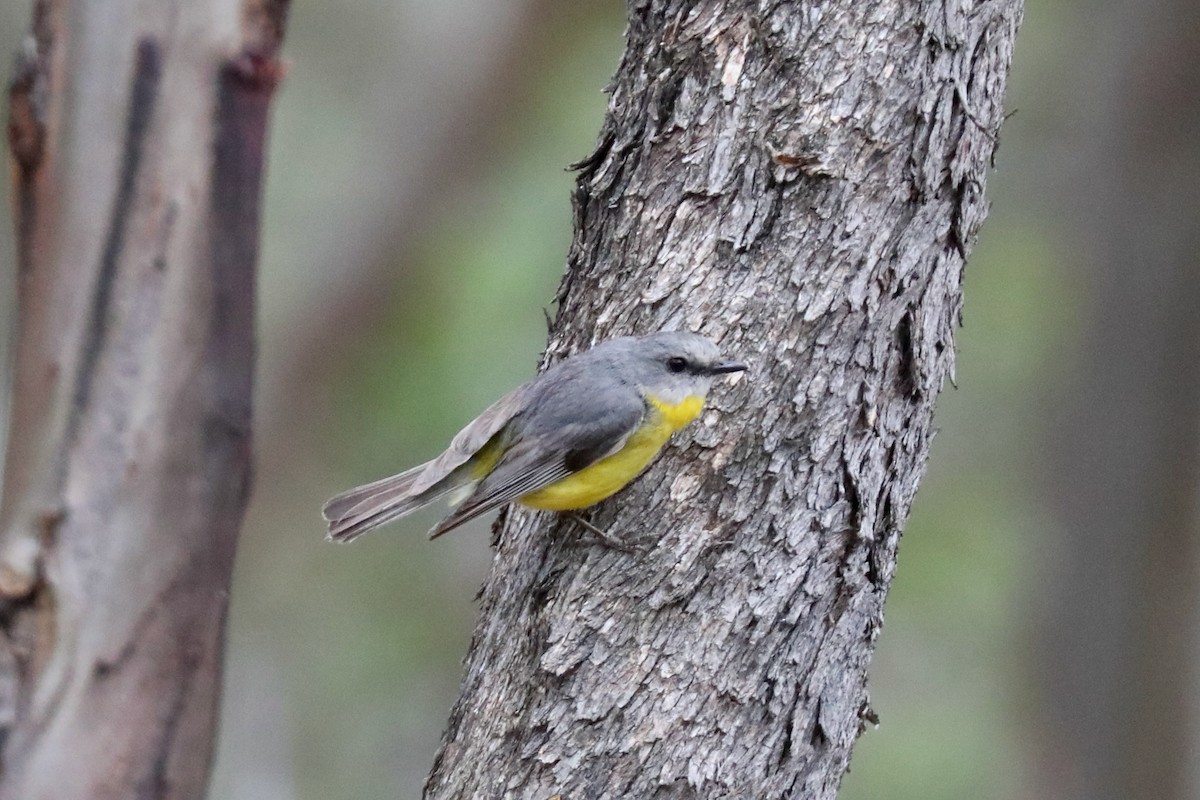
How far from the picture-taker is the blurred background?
7.50 m

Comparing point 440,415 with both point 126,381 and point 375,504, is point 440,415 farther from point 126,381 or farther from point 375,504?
point 126,381

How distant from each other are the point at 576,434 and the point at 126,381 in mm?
2215

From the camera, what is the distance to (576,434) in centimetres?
372

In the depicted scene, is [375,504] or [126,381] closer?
[126,381]

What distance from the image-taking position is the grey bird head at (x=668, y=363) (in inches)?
135

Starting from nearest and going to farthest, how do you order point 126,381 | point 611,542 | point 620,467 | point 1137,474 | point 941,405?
point 126,381, point 611,542, point 620,467, point 1137,474, point 941,405

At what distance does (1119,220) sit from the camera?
7.66 meters

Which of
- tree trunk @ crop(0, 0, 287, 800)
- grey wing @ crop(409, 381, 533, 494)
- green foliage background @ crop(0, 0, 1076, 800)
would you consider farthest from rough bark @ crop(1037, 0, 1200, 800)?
tree trunk @ crop(0, 0, 287, 800)

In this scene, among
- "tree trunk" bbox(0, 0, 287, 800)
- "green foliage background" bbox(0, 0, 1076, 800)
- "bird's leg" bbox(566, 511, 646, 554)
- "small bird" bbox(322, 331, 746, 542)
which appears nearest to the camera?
"tree trunk" bbox(0, 0, 287, 800)

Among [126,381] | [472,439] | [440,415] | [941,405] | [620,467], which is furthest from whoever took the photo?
[941,405]

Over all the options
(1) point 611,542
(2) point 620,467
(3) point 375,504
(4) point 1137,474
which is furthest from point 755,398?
(4) point 1137,474

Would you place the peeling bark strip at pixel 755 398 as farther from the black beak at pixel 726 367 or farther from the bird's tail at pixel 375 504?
the bird's tail at pixel 375 504

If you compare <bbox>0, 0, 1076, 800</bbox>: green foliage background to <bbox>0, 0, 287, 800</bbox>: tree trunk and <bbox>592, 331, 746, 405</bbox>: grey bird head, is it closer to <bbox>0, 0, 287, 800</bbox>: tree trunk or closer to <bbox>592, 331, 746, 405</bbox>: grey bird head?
<bbox>592, 331, 746, 405</bbox>: grey bird head

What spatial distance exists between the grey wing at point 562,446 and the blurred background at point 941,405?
7.73 ft
